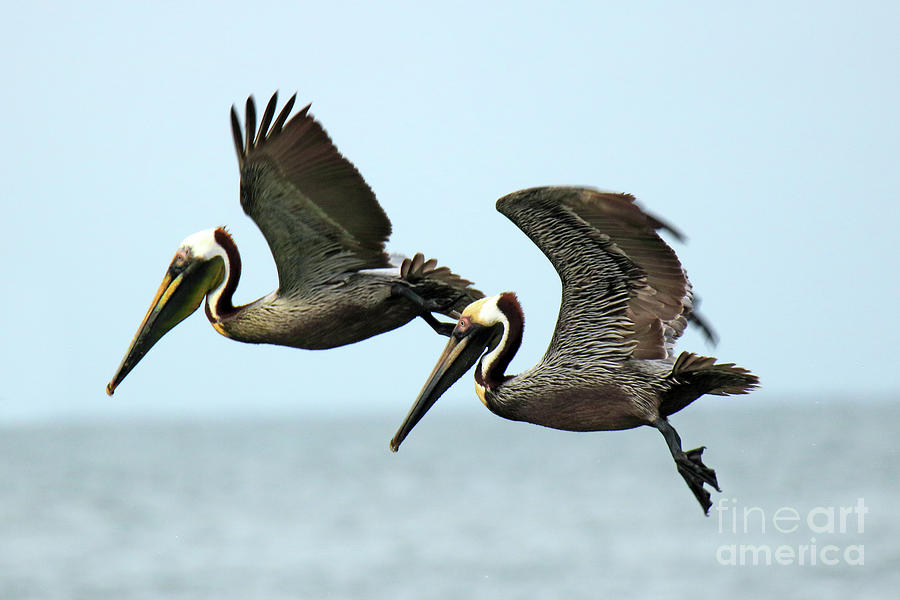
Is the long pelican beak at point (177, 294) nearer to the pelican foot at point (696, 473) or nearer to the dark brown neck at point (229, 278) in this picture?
the dark brown neck at point (229, 278)

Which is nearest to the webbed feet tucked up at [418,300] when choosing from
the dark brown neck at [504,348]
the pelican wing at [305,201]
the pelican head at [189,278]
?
the pelican wing at [305,201]

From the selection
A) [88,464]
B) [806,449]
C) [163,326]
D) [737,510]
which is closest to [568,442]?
[806,449]

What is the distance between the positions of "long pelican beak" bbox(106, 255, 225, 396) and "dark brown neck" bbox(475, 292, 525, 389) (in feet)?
6.33

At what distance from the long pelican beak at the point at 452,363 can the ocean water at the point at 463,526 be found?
26316 millimetres

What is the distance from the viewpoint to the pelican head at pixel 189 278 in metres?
8.05

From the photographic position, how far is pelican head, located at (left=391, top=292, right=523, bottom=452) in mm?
6930

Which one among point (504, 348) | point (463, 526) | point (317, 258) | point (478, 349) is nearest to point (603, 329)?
point (504, 348)

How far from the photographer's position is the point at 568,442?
96438 millimetres

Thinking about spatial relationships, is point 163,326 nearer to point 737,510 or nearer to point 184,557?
A: point 184,557

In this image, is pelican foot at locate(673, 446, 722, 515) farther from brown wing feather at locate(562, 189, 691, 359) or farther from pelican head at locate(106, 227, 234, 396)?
pelican head at locate(106, 227, 234, 396)

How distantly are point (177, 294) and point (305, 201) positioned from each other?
99cm

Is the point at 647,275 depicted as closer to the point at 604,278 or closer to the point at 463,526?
the point at 604,278

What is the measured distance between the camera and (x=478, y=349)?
7.18 meters

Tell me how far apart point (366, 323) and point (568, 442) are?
89.7 meters
